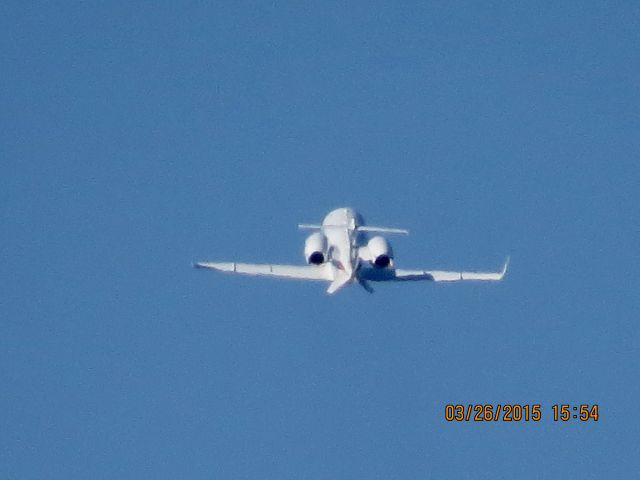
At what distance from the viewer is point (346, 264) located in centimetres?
12000

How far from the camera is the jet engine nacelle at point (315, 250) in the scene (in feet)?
390

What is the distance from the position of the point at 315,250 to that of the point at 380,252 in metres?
3.71

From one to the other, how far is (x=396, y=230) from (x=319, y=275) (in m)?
5.95

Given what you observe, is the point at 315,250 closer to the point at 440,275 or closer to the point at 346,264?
the point at 346,264

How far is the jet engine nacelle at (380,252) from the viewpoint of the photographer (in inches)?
4675

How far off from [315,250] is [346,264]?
232 centimetres

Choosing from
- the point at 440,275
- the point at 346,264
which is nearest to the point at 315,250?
the point at 346,264

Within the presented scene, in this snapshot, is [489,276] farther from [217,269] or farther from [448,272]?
[217,269]

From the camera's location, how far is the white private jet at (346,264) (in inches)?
4692

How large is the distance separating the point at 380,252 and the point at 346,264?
7.97 feet

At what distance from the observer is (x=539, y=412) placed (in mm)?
123000

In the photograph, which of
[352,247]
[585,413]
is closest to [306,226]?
[352,247]

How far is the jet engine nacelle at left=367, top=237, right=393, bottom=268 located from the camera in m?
119

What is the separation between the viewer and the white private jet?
11919cm
